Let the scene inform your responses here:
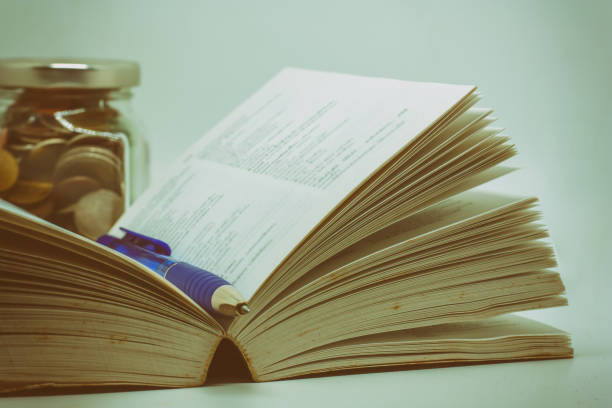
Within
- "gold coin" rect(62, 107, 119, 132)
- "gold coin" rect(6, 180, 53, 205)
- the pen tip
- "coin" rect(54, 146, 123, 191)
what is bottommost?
the pen tip

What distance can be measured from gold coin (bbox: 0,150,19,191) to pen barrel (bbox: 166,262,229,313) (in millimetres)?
497

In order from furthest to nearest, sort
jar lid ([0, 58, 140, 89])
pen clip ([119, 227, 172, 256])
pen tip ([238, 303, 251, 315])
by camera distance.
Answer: jar lid ([0, 58, 140, 89]) < pen clip ([119, 227, 172, 256]) < pen tip ([238, 303, 251, 315])

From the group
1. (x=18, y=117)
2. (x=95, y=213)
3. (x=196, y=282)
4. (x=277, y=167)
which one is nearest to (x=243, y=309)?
(x=196, y=282)

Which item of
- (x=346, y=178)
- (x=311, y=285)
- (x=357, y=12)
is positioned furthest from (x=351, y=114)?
(x=357, y=12)

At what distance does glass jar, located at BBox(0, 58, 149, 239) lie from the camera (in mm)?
1207

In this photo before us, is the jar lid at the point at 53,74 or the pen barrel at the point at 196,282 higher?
the jar lid at the point at 53,74

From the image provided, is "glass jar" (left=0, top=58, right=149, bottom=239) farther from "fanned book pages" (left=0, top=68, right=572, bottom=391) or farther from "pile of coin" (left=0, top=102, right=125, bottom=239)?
"fanned book pages" (left=0, top=68, right=572, bottom=391)

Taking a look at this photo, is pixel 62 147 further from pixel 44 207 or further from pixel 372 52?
pixel 372 52

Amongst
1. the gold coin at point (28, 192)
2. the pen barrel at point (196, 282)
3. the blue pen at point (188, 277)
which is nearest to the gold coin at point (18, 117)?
the gold coin at point (28, 192)

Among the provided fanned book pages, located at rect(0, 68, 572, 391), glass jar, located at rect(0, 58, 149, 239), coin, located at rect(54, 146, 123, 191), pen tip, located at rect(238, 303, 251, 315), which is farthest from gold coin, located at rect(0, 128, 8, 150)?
pen tip, located at rect(238, 303, 251, 315)

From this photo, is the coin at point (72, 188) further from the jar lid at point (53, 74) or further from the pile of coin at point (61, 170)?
the jar lid at point (53, 74)

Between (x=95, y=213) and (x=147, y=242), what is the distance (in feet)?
0.94

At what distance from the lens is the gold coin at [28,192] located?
1.21 m

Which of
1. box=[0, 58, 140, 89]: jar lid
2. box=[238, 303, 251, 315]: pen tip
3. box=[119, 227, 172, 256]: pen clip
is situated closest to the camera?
box=[238, 303, 251, 315]: pen tip
